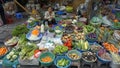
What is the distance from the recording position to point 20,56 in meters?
5.08

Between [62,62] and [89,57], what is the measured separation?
86 cm

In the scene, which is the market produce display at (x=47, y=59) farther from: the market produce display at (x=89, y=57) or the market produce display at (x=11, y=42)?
the market produce display at (x=11, y=42)

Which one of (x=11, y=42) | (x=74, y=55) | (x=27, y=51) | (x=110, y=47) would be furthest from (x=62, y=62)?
(x=11, y=42)

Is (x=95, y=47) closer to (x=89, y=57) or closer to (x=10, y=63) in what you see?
(x=89, y=57)

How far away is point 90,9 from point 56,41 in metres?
2.33

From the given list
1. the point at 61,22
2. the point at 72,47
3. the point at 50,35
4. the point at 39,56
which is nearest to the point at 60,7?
the point at 61,22

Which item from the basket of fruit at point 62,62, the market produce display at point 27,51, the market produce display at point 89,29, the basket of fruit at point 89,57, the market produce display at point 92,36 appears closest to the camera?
the basket of fruit at point 62,62

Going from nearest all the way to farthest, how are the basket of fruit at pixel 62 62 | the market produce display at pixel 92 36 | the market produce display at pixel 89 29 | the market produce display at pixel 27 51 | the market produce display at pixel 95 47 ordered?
the basket of fruit at pixel 62 62 → the market produce display at pixel 27 51 → the market produce display at pixel 95 47 → the market produce display at pixel 92 36 → the market produce display at pixel 89 29

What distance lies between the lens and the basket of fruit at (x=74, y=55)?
196 inches

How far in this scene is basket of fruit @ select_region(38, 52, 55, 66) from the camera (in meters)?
4.88

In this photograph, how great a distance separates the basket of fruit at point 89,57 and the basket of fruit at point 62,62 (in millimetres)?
507

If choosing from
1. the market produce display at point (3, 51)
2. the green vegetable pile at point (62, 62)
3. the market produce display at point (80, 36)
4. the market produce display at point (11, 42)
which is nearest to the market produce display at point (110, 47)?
the market produce display at point (80, 36)

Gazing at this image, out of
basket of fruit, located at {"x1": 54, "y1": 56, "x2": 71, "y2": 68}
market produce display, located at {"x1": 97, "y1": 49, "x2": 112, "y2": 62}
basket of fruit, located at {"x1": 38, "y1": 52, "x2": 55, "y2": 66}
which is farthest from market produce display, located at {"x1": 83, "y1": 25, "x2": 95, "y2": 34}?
basket of fruit, located at {"x1": 38, "y1": 52, "x2": 55, "y2": 66}

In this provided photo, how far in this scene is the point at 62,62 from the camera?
16.2ft
